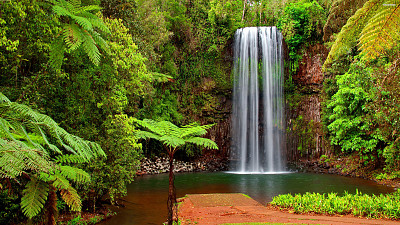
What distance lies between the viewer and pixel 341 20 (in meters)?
17.1

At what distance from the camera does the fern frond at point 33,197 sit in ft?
10.3

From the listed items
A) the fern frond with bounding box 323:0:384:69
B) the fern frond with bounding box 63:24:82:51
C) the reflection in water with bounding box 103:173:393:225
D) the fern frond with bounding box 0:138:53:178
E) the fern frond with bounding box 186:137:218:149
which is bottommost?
the reflection in water with bounding box 103:173:393:225

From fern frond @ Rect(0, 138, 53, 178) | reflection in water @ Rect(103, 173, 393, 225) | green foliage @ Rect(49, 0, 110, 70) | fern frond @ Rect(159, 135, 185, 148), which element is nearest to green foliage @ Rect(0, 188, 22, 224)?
reflection in water @ Rect(103, 173, 393, 225)

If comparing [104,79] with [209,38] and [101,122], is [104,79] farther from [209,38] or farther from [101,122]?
[209,38]

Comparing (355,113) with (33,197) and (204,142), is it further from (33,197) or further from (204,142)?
(33,197)

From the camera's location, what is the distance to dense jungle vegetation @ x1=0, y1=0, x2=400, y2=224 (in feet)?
11.6

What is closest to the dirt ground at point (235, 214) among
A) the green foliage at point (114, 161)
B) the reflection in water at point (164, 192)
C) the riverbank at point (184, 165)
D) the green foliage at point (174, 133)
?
the reflection in water at point (164, 192)

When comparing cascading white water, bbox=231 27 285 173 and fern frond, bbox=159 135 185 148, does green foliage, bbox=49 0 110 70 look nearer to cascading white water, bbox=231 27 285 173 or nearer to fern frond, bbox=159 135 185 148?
fern frond, bbox=159 135 185 148

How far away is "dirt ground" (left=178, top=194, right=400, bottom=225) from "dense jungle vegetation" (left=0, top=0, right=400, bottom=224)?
1977 mm

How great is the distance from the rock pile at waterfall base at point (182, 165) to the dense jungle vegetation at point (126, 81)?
3.00 feet

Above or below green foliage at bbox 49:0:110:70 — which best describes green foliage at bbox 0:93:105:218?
below

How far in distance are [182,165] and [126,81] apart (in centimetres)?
1122

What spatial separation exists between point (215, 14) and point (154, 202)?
16.9m

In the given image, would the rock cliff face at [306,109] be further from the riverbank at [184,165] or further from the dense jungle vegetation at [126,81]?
the riverbank at [184,165]
